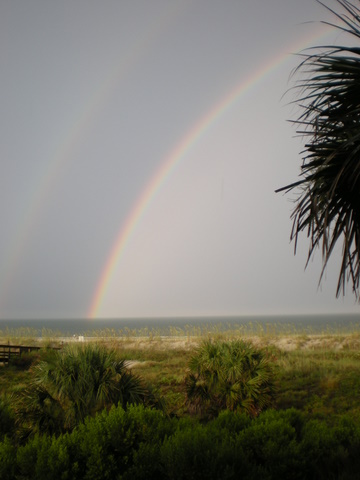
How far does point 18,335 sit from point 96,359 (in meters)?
34.6

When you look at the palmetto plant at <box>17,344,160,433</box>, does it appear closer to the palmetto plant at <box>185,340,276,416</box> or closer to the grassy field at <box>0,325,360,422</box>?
the grassy field at <box>0,325,360,422</box>

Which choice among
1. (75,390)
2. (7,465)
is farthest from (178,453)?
(75,390)

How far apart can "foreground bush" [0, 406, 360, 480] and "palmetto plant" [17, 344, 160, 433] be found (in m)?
3.65

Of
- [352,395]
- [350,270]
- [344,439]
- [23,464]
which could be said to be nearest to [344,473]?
[344,439]

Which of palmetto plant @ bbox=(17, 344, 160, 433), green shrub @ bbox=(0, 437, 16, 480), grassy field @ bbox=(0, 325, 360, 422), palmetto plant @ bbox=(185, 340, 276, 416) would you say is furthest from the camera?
grassy field @ bbox=(0, 325, 360, 422)

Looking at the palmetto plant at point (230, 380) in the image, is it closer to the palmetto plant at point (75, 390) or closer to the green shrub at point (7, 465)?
the palmetto plant at point (75, 390)

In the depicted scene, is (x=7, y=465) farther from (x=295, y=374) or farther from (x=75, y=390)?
(x=295, y=374)

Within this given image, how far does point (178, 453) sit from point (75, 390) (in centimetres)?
525

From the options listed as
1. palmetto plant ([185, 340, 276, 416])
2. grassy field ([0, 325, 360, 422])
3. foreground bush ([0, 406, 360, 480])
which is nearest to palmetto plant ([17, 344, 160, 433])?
grassy field ([0, 325, 360, 422])

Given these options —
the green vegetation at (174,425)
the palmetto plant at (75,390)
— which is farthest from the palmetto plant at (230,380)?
the palmetto plant at (75,390)

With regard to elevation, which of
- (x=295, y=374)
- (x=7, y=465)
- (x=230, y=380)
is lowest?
(x=295, y=374)

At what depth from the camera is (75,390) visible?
29.9 feet

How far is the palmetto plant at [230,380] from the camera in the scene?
1204cm

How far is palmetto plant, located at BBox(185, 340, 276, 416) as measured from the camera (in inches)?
474
